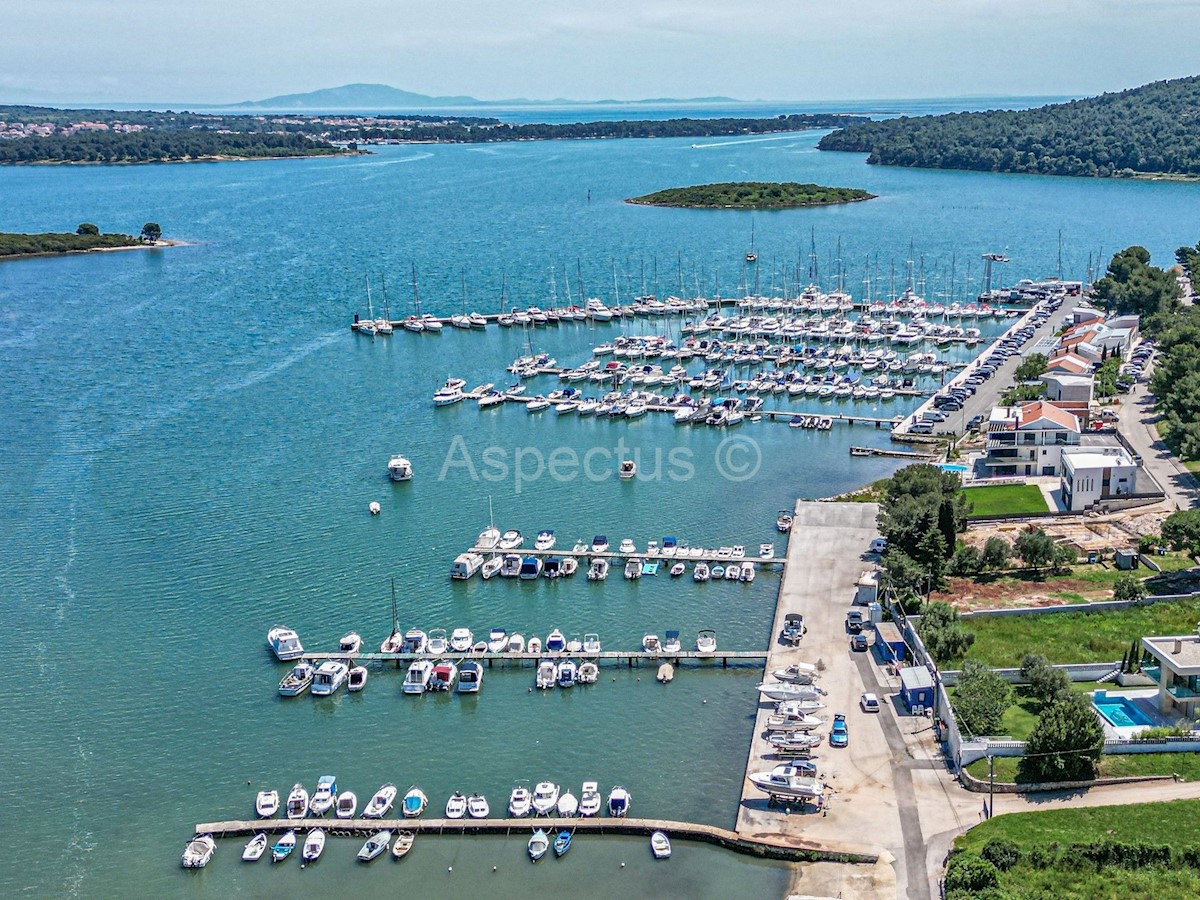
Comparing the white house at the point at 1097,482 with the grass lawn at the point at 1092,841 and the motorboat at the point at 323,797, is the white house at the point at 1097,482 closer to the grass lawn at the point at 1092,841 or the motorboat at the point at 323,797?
the grass lawn at the point at 1092,841

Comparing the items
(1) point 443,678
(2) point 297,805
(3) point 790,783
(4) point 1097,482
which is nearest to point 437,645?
(1) point 443,678

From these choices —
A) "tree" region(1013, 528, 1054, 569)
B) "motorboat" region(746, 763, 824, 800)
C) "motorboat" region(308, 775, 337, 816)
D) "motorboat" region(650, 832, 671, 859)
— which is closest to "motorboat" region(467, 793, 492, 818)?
"motorboat" region(308, 775, 337, 816)

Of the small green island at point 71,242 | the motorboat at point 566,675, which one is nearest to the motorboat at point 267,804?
the motorboat at point 566,675

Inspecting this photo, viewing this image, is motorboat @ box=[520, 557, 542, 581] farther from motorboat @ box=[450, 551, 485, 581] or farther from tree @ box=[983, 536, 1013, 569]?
tree @ box=[983, 536, 1013, 569]

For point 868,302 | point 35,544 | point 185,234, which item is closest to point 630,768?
point 35,544

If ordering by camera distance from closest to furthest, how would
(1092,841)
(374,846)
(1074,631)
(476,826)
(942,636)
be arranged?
(1092,841) < (374,846) < (476,826) < (942,636) < (1074,631)

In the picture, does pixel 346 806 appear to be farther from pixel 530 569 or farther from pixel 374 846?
pixel 530 569

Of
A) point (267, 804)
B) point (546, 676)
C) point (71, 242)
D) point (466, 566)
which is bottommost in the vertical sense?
point (267, 804)
